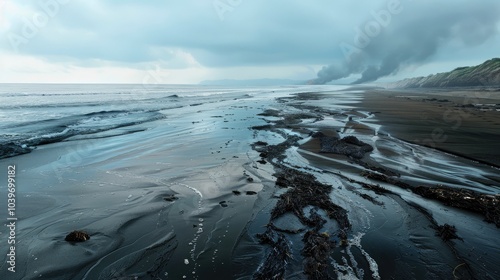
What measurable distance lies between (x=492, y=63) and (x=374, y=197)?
11488 cm

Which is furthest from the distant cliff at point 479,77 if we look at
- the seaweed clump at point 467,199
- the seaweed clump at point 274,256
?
the seaweed clump at point 274,256

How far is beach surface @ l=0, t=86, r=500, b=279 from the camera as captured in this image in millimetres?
4527

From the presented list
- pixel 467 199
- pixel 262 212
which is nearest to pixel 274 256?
pixel 262 212

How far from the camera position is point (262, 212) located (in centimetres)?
654

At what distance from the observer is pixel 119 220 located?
6.11 meters

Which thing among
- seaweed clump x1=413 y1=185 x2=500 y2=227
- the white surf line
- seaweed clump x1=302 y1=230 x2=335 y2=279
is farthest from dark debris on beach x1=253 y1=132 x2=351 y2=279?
seaweed clump x1=413 y1=185 x2=500 y2=227

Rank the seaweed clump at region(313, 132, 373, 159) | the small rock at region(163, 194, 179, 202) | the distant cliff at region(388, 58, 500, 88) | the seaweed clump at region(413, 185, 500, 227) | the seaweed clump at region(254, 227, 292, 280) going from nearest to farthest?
the seaweed clump at region(254, 227, 292, 280) → the seaweed clump at region(413, 185, 500, 227) → the small rock at region(163, 194, 179, 202) → the seaweed clump at region(313, 132, 373, 159) → the distant cliff at region(388, 58, 500, 88)

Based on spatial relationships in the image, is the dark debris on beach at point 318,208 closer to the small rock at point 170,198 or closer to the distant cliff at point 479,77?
the small rock at point 170,198

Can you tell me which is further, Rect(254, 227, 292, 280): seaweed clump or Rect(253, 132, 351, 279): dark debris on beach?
Rect(253, 132, 351, 279): dark debris on beach

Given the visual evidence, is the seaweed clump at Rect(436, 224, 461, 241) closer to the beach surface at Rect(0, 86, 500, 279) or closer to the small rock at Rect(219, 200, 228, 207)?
the beach surface at Rect(0, 86, 500, 279)

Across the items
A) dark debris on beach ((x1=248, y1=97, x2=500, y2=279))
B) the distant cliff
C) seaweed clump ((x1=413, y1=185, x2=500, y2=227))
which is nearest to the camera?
dark debris on beach ((x1=248, y1=97, x2=500, y2=279))

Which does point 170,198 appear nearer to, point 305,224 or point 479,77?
point 305,224

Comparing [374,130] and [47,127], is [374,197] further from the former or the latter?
[47,127]

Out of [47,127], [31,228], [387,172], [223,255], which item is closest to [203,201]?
[223,255]
